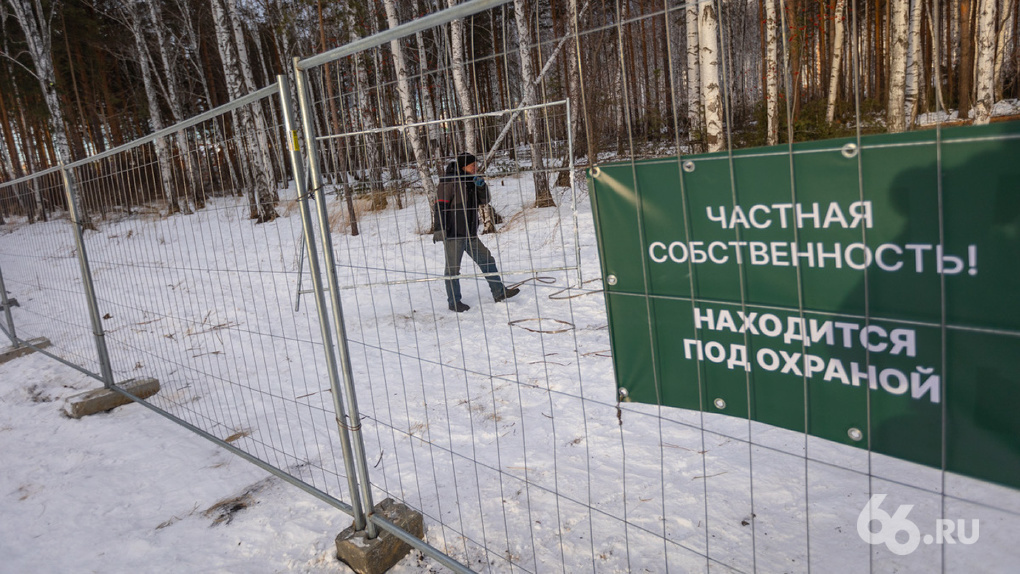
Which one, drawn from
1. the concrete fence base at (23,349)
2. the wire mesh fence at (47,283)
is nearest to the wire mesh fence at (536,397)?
the wire mesh fence at (47,283)

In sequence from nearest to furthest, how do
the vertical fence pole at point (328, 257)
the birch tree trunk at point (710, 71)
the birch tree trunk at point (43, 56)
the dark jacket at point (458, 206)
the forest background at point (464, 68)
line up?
the vertical fence pole at point (328, 257) < the forest background at point (464, 68) < the dark jacket at point (458, 206) < the birch tree trunk at point (710, 71) < the birch tree trunk at point (43, 56)

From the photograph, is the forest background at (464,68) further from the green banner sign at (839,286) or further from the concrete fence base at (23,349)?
the concrete fence base at (23,349)

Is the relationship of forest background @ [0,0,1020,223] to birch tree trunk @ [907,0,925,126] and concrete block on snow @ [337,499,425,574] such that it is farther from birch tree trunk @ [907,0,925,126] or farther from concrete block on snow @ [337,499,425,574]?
concrete block on snow @ [337,499,425,574]

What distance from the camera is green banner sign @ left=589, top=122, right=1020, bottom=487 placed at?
1239 millimetres

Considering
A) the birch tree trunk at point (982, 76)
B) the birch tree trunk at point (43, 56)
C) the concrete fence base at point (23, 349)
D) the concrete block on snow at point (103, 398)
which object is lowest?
the concrete block on snow at point (103, 398)

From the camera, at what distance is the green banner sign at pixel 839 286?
4.07 ft

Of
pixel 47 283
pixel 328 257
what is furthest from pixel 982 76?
pixel 47 283

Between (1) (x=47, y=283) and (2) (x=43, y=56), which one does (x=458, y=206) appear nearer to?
(1) (x=47, y=283)

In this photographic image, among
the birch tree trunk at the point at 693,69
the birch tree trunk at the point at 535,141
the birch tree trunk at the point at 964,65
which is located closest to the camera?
the birch tree trunk at the point at 964,65

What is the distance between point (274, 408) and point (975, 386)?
4.68m

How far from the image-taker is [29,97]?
22656 mm

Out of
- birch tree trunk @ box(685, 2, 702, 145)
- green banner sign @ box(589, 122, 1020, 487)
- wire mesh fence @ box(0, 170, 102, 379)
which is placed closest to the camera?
green banner sign @ box(589, 122, 1020, 487)

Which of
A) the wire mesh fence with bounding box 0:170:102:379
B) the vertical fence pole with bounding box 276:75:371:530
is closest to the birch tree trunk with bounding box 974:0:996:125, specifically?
the vertical fence pole with bounding box 276:75:371:530

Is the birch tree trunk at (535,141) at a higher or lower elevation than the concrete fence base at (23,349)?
higher
